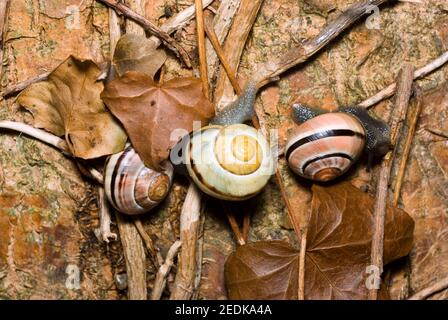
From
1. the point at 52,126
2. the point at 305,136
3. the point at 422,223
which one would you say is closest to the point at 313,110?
the point at 305,136

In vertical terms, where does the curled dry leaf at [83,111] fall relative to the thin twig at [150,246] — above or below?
above

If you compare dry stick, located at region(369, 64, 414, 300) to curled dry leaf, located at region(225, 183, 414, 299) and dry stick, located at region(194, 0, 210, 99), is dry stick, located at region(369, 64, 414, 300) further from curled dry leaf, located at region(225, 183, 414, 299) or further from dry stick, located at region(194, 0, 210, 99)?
dry stick, located at region(194, 0, 210, 99)

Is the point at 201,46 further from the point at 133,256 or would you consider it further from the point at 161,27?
the point at 133,256

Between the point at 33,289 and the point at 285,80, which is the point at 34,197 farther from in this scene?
the point at 285,80

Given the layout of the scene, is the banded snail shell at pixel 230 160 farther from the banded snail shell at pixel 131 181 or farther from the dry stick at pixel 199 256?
the dry stick at pixel 199 256

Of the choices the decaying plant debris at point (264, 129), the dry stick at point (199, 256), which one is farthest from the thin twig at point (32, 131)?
the dry stick at point (199, 256)

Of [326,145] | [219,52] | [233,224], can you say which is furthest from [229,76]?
[233,224]

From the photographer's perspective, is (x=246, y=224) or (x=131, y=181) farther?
(x=246, y=224)
